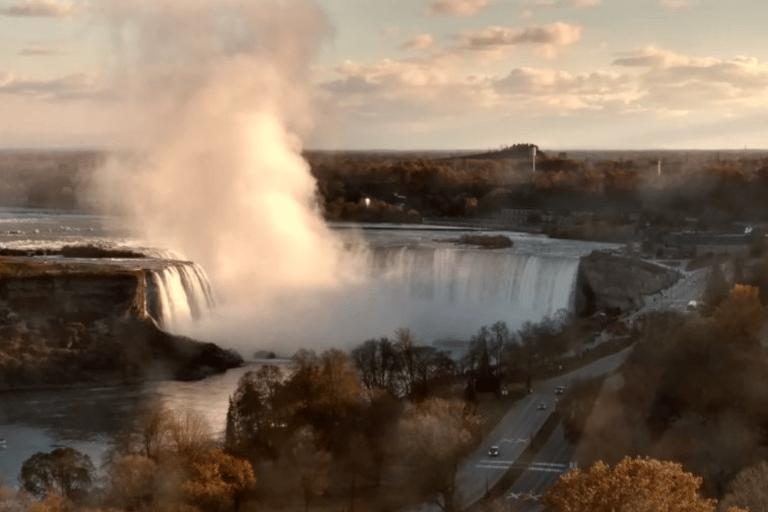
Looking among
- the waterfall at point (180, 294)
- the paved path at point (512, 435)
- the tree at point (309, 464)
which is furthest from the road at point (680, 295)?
the tree at point (309, 464)

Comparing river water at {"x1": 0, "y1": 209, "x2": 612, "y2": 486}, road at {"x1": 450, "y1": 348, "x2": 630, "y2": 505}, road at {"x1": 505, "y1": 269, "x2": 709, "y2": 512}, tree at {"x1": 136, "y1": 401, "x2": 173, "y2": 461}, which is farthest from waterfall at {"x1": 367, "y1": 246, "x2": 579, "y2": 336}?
tree at {"x1": 136, "y1": 401, "x2": 173, "y2": 461}

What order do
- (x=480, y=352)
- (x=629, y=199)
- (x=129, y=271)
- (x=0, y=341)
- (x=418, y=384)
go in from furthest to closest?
(x=629, y=199) < (x=129, y=271) < (x=0, y=341) < (x=480, y=352) < (x=418, y=384)

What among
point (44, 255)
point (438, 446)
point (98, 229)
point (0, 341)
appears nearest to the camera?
point (438, 446)

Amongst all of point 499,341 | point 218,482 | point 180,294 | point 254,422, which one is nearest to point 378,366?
point 499,341

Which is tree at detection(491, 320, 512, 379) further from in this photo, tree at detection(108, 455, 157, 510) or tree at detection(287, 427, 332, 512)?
tree at detection(108, 455, 157, 510)

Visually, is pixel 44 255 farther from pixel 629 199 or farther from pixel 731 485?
pixel 629 199

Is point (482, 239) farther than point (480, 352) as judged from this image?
Yes

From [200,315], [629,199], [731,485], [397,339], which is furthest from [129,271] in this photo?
[629,199]
